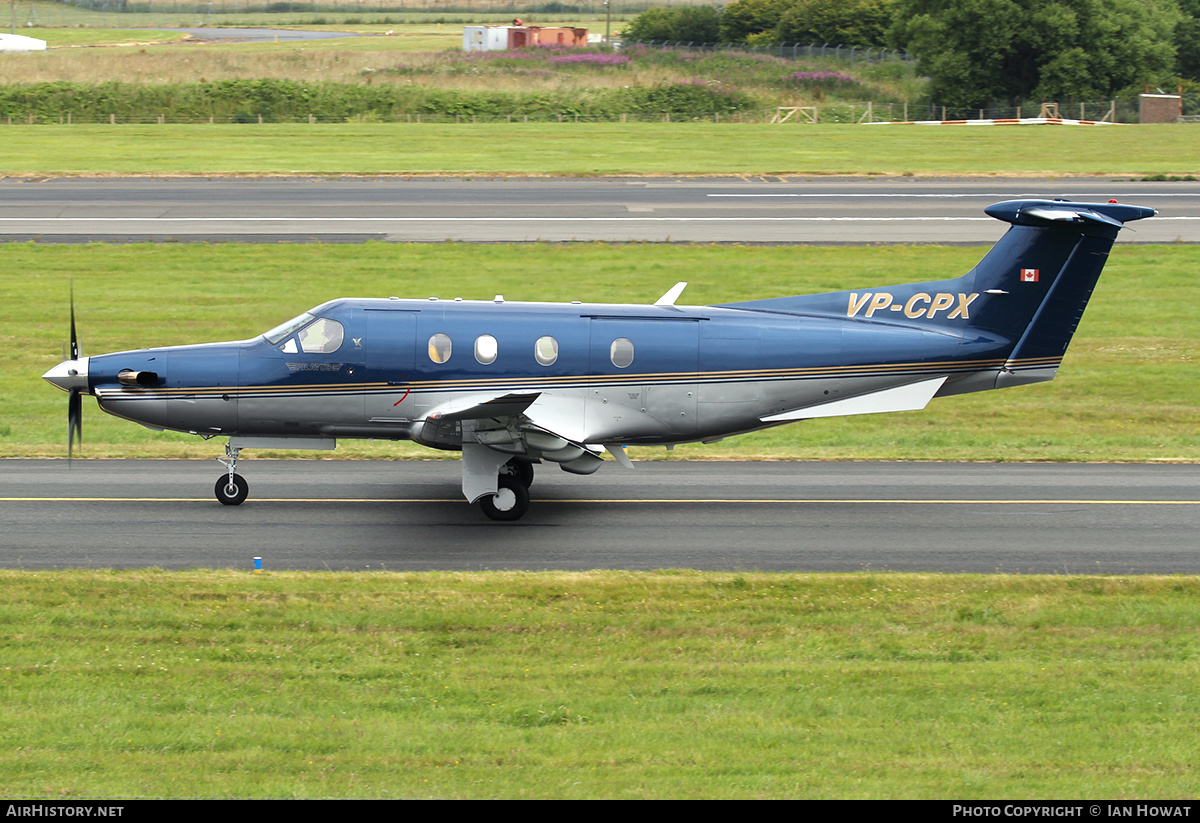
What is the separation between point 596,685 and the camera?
11734 mm

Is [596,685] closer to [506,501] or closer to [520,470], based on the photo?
[506,501]

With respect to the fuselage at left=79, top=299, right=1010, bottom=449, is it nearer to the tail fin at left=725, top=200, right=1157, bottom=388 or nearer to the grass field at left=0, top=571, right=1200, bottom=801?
the tail fin at left=725, top=200, right=1157, bottom=388

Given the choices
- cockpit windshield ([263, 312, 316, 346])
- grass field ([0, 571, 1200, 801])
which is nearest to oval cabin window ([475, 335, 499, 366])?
cockpit windshield ([263, 312, 316, 346])

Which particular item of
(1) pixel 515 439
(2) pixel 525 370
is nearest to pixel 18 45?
(2) pixel 525 370

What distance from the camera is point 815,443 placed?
24031mm

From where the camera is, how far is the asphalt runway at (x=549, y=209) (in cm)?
4200

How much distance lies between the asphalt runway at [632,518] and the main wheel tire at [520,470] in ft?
1.51

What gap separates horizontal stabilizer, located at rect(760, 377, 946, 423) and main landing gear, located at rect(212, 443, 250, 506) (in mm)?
7750

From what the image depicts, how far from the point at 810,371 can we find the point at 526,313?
4.25 m

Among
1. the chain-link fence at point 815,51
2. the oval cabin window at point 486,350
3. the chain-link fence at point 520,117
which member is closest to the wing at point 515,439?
the oval cabin window at point 486,350

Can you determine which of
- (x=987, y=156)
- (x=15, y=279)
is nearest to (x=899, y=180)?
(x=987, y=156)

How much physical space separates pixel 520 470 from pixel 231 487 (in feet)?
13.9

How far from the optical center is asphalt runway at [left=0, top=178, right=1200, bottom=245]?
42.0 meters
